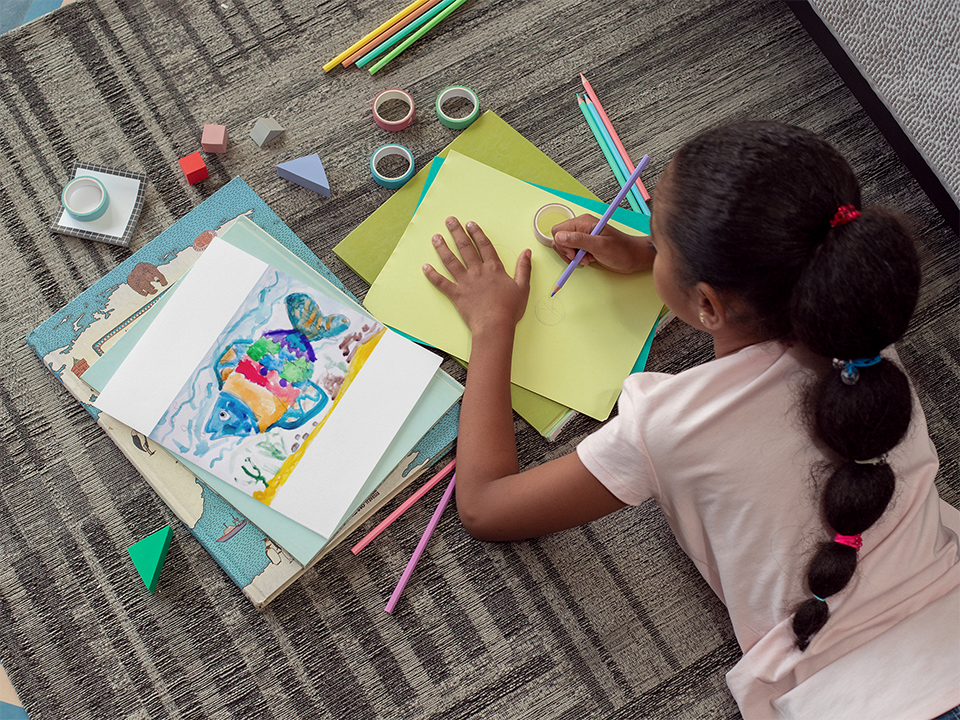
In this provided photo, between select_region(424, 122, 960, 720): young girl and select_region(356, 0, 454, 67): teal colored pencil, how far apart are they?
0.44 meters

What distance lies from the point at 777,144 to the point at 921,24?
0.36 metres

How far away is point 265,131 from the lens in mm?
854

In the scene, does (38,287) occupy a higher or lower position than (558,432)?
higher

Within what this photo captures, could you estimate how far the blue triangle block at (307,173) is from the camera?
0.85 m

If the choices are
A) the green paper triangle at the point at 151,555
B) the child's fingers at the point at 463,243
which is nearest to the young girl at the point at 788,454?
the child's fingers at the point at 463,243

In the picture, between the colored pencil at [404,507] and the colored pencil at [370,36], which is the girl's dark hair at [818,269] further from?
the colored pencil at [370,36]

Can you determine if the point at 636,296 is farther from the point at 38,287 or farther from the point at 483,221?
the point at 38,287

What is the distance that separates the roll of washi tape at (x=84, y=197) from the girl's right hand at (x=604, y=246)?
55 cm

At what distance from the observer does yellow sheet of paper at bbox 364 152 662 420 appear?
2.67 feet

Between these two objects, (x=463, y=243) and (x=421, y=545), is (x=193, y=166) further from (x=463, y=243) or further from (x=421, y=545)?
(x=421, y=545)

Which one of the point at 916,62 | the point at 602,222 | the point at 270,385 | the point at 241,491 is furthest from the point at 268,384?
the point at 916,62

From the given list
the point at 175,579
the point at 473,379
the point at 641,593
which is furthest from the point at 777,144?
the point at 175,579

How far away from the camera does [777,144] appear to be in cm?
58

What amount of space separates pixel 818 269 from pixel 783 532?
0.82ft
